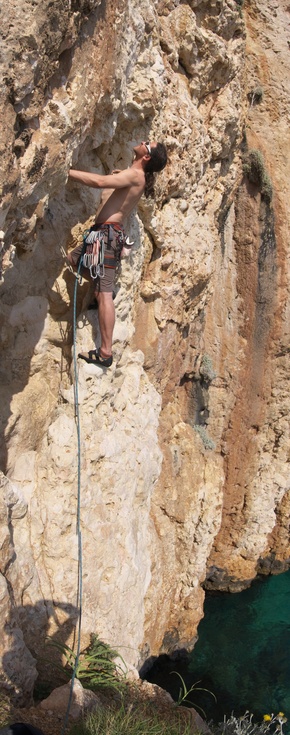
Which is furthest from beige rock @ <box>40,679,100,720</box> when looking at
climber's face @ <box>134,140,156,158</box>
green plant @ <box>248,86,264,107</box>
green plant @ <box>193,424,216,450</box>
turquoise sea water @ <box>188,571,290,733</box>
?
green plant @ <box>248,86,264,107</box>

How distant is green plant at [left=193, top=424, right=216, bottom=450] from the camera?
8070 mm

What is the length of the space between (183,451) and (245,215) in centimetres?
366

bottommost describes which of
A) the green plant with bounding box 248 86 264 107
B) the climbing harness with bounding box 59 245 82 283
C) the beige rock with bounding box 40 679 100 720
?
the beige rock with bounding box 40 679 100 720

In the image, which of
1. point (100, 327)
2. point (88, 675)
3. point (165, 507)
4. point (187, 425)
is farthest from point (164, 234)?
point (88, 675)

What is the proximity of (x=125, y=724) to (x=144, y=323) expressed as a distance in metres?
3.63

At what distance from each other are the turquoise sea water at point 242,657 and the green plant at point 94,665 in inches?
123

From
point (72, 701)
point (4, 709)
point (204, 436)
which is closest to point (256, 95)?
point (204, 436)

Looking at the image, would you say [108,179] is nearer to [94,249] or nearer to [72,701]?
[94,249]

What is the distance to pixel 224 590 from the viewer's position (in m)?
9.40

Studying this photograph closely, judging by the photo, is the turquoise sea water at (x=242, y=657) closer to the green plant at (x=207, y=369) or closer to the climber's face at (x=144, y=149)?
the green plant at (x=207, y=369)

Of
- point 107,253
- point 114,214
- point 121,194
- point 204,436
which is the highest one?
point 121,194

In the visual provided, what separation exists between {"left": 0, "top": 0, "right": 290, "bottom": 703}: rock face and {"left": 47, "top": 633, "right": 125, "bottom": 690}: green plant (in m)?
0.11

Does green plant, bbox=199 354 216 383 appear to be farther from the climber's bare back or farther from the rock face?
the climber's bare back

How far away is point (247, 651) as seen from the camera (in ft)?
27.7
